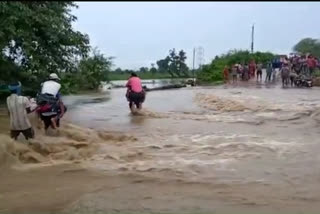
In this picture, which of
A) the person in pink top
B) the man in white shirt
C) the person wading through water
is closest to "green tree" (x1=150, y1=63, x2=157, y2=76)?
the person in pink top

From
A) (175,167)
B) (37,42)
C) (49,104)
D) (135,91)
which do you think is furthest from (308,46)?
(175,167)

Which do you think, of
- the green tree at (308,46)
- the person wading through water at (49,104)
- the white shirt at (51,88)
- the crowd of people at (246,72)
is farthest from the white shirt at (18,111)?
the green tree at (308,46)

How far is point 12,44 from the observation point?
18.5 metres

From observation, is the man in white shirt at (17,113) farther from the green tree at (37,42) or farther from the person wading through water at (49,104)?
the green tree at (37,42)

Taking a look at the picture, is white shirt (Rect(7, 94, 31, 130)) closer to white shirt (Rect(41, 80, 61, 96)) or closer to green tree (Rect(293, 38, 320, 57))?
white shirt (Rect(41, 80, 61, 96))

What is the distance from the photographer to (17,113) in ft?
32.6

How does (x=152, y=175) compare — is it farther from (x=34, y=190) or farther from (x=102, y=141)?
(x=102, y=141)

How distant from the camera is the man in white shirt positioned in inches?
391

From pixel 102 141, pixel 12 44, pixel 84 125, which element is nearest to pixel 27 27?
pixel 12 44

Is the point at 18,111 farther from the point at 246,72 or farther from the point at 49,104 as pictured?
the point at 246,72

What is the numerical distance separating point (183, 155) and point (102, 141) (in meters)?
2.38

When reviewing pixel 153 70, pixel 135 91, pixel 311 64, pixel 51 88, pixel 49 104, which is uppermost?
pixel 311 64

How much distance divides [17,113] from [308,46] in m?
43.5

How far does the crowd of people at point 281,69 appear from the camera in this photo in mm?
28109
